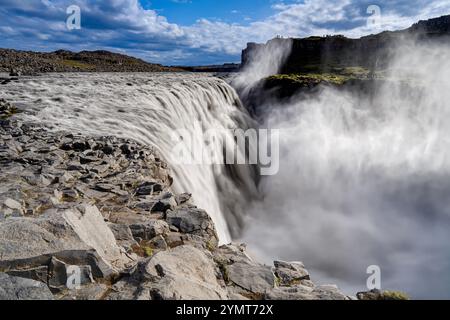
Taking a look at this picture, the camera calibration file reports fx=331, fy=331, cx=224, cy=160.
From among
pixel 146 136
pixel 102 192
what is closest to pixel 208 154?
pixel 146 136

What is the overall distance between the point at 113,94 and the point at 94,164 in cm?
1408

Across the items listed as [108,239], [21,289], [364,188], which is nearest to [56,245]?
[21,289]

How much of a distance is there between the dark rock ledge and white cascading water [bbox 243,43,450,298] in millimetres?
11604

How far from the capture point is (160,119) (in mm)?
21062

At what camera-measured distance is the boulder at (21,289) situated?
4.98 metres

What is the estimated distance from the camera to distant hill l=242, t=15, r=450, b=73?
3142 inches

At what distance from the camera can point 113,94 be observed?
2508 cm

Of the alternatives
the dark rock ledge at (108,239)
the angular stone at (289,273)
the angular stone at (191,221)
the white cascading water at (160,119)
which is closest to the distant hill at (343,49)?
the white cascading water at (160,119)

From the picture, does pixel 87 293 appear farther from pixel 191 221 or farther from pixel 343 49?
pixel 343 49

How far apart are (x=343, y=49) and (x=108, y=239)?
90.9 m

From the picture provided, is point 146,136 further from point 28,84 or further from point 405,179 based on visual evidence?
point 405,179

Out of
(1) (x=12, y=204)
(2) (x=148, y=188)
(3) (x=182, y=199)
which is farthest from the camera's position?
(2) (x=148, y=188)

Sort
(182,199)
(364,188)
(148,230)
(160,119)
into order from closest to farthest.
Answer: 1. (148,230)
2. (182,199)
3. (160,119)
4. (364,188)

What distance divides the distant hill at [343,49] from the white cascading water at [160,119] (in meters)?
54.4
